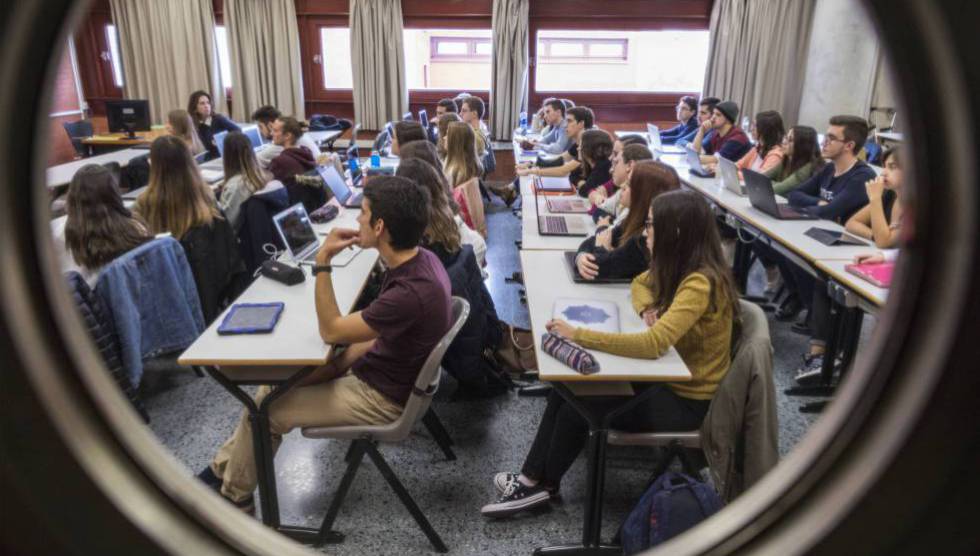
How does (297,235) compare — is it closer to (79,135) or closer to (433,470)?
(433,470)

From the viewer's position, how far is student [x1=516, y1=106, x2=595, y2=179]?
5016 mm

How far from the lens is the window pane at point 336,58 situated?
26.0 ft

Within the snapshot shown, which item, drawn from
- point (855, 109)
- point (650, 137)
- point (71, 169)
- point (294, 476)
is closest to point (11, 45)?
point (294, 476)

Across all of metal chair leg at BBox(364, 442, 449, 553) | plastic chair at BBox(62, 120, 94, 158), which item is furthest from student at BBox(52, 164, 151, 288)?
plastic chair at BBox(62, 120, 94, 158)

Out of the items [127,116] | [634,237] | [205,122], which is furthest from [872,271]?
[127,116]

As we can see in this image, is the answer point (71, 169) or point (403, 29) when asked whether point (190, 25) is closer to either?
point (403, 29)

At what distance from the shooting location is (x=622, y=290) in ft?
8.18

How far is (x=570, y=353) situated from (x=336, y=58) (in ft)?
23.9

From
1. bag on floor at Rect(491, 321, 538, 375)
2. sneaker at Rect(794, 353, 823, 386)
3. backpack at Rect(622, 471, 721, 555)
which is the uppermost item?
backpack at Rect(622, 471, 721, 555)

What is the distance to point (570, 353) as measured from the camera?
6.03ft

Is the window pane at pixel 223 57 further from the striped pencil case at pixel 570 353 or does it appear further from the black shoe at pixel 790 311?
the striped pencil case at pixel 570 353

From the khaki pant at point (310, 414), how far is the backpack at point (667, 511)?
0.89 meters

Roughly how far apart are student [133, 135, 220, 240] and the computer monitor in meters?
4.02

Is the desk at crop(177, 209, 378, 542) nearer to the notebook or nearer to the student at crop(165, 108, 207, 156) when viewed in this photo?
the notebook
